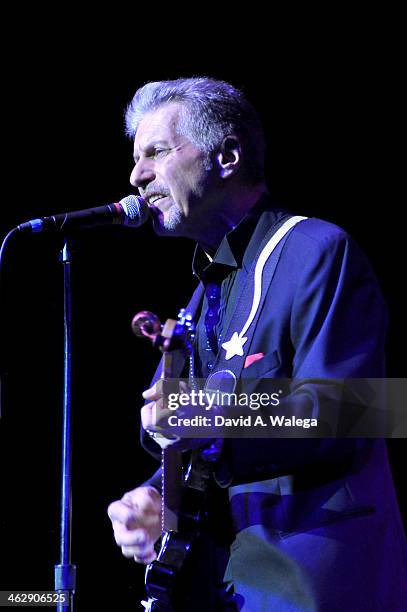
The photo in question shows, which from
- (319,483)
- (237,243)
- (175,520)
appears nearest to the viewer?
(319,483)

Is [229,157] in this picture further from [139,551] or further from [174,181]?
[139,551]

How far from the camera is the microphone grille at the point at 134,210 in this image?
2205 millimetres

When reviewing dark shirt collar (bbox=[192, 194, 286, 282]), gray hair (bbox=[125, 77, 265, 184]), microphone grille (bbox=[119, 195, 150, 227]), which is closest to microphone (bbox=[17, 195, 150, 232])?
microphone grille (bbox=[119, 195, 150, 227])

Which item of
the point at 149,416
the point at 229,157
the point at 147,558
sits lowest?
the point at 147,558

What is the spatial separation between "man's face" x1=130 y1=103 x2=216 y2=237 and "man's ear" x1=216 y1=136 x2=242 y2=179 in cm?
4

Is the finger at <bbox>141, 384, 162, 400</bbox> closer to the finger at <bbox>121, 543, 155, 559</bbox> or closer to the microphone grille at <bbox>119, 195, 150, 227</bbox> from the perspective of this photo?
the finger at <bbox>121, 543, 155, 559</bbox>

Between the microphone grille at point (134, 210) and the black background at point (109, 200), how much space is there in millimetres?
947

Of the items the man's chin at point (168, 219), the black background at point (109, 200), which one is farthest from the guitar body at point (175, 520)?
the black background at point (109, 200)

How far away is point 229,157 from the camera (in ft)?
8.18

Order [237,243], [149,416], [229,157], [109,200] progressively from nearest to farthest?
[149,416], [237,243], [229,157], [109,200]

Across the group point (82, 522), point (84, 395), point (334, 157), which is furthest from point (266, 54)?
point (82, 522)

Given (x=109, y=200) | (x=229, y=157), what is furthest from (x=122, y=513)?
(x=109, y=200)

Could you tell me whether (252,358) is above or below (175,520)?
above

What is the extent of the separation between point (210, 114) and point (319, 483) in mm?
1254
